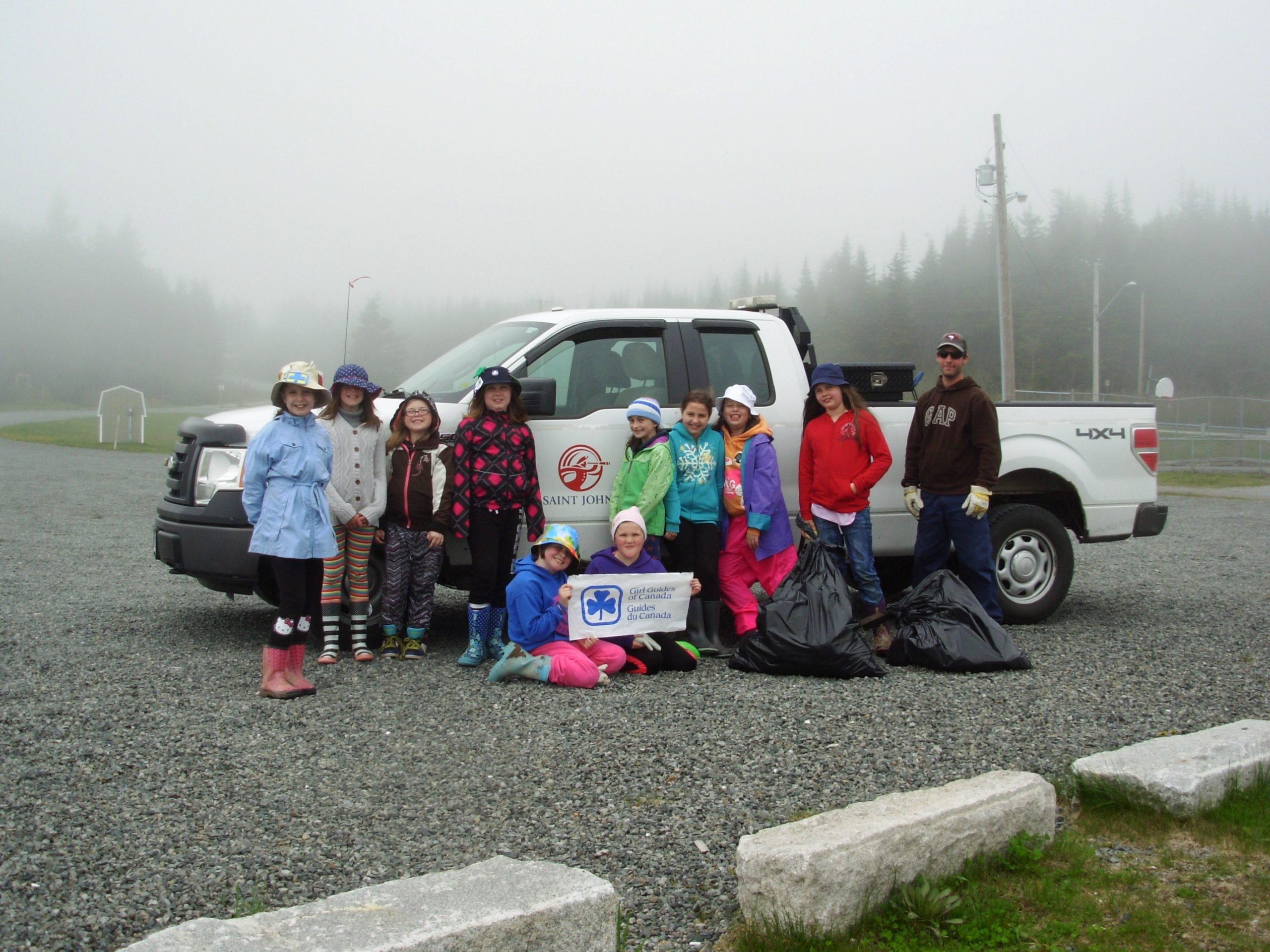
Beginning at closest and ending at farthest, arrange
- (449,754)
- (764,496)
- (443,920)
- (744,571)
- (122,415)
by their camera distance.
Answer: (443,920)
(449,754)
(764,496)
(744,571)
(122,415)

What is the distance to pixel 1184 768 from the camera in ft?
12.8

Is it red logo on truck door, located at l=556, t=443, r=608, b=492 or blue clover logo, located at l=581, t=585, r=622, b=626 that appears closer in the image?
blue clover logo, located at l=581, t=585, r=622, b=626

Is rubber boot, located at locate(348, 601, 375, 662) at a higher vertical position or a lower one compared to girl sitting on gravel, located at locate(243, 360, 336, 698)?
lower

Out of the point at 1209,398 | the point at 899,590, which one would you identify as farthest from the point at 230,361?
the point at 899,590

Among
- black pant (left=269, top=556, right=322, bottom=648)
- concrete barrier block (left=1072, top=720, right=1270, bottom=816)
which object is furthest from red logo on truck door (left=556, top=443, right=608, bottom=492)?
concrete barrier block (left=1072, top=720, right=1270, bottom=816)

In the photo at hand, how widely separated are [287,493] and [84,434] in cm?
3519

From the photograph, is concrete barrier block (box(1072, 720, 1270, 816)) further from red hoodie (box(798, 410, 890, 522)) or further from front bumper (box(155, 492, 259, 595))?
front bumper (box(155, 492, 259, 595))

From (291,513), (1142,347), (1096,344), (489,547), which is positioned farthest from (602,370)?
(1142,347)

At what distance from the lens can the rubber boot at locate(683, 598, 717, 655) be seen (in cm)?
652

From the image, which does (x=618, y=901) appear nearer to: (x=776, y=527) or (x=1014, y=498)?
(x=776, y=527)

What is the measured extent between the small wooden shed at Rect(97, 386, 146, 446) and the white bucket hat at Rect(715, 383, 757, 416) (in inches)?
1173

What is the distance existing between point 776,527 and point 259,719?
3.19m

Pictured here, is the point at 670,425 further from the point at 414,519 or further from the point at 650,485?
the point at 414,519

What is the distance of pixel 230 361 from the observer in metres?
112
